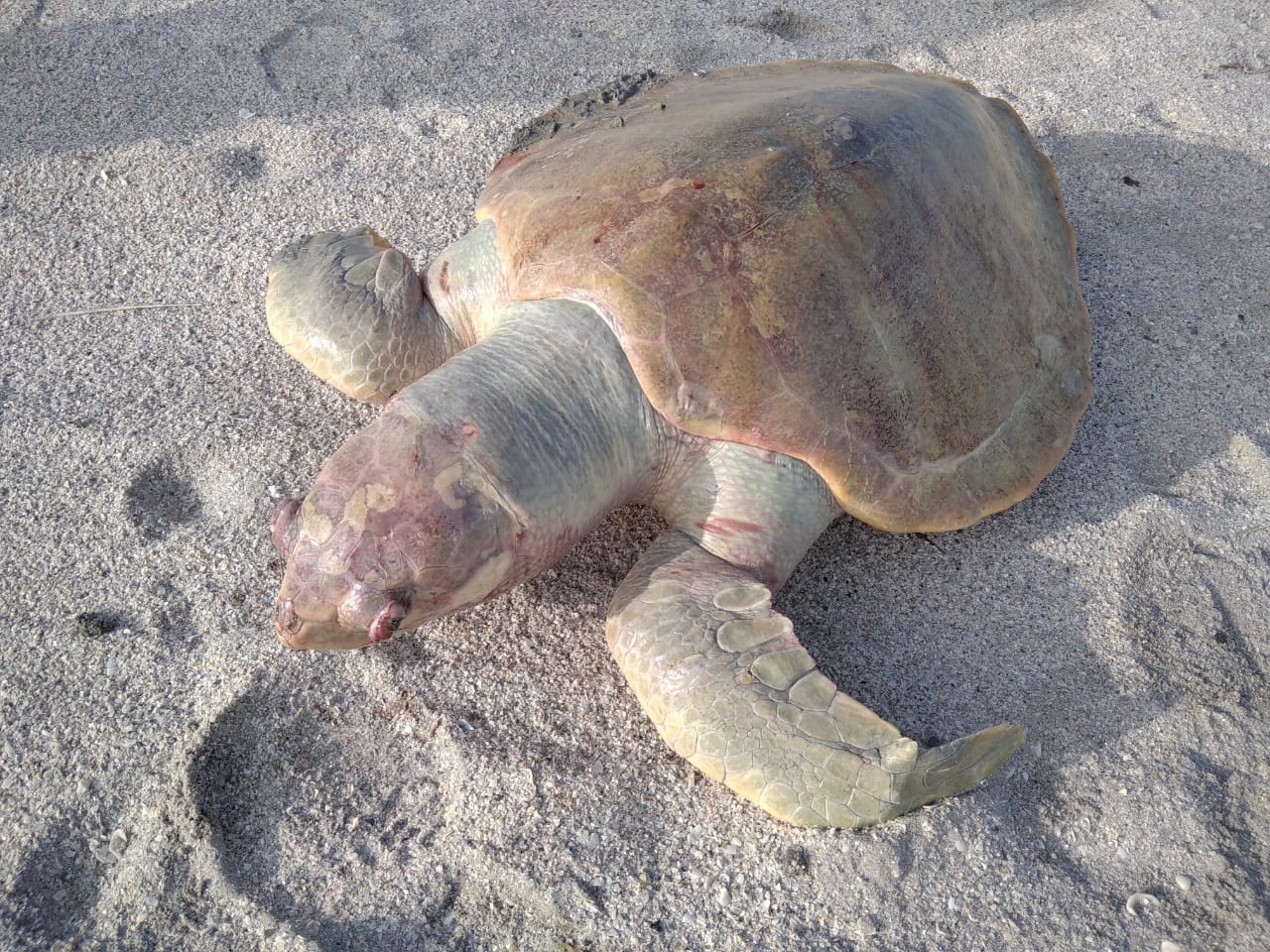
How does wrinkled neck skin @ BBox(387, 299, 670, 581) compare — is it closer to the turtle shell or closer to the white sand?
the turtle shell

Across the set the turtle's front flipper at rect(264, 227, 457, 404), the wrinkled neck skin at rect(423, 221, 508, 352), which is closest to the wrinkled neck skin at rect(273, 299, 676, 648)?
the wrinkled neck skin at rect(423, 221, 508, 352)

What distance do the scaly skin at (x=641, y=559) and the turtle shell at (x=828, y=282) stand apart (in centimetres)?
10

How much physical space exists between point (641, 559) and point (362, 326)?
834 millimetres

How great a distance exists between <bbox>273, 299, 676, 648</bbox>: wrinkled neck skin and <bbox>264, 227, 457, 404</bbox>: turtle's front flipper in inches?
12.5

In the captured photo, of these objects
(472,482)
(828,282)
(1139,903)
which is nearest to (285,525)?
(472,482)

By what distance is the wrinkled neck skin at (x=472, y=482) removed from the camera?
53.9 inches

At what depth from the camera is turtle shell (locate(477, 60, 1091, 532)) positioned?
64.2 inches

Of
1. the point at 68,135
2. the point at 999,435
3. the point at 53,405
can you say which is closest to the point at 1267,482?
the point at 999,435

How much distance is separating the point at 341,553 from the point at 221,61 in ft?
7.86

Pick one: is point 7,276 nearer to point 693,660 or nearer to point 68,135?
point 68,135

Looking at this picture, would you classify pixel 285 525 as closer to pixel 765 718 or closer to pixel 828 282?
pixel 765 718

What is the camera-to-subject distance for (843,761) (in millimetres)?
1399

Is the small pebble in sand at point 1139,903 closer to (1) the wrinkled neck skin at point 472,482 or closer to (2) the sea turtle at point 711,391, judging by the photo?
(2) the sea turtle at point 711,391

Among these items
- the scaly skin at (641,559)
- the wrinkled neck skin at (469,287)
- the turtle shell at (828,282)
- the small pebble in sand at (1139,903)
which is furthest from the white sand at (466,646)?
the wrinkled neck skin at (469,287)
